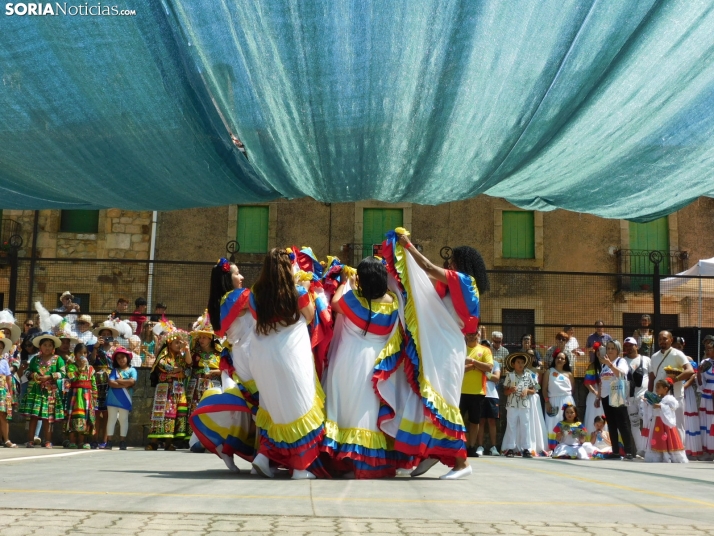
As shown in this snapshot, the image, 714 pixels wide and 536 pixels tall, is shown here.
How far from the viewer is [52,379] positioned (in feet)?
44.2

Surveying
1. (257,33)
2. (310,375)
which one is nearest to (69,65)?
(257,33)

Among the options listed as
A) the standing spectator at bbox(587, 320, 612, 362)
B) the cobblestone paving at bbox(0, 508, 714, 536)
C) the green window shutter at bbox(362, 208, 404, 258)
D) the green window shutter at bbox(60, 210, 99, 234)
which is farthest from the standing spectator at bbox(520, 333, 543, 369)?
the green window shutter at bbox(60, 210, 99, 234)

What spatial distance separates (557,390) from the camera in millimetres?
14117

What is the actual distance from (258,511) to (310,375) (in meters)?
2.39

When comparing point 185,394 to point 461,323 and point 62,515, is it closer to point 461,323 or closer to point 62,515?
point 461,323

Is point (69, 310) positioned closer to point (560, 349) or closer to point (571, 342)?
point (560, 349)

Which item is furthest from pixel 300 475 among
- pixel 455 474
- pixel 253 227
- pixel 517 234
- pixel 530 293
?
pixel 517 234

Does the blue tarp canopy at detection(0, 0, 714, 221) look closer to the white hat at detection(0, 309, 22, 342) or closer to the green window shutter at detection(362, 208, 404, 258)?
the white hat at detection(0, 309, 22, 342)

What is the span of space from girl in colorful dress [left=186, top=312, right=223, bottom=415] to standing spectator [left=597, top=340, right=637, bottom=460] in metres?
4.97

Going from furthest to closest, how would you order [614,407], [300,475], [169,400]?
[614,407] → [169,400] → [300,475]

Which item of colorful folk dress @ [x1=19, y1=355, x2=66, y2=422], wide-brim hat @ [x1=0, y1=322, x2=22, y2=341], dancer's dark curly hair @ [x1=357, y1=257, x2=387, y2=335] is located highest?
dancer's dark curly hair @ [x1=357, y1=257, x2=387, y2=335]

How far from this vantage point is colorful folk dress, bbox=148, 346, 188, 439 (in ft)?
42.1

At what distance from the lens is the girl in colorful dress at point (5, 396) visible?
43.2 ft

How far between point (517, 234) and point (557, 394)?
14.7m
